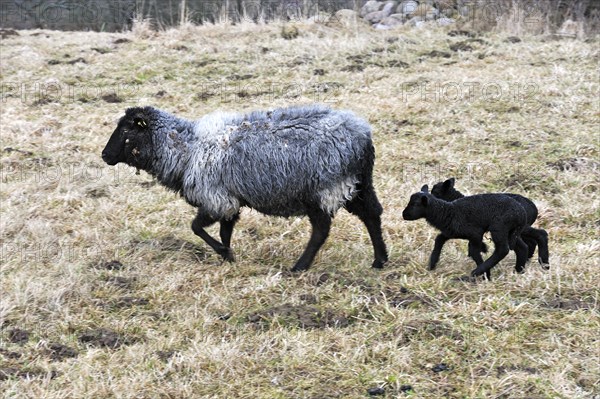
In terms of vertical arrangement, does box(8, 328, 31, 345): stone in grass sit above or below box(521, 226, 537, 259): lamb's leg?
below

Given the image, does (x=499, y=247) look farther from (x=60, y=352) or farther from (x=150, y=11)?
(x=150, y=11)

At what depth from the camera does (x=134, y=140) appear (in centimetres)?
666

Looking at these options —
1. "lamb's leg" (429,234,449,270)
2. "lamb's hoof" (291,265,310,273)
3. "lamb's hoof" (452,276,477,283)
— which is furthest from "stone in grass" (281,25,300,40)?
"lamb's hoof" (452,276,477,283)

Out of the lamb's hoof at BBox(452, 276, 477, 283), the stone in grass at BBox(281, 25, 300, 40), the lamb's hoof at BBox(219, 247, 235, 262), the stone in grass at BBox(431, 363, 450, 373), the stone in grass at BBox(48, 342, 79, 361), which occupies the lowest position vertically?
the stone in grass at BBox(48, 342, 79, 361)

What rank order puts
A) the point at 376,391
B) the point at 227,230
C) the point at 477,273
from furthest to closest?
the point at 227,230 → the point at 477,273 → the point at 376,391

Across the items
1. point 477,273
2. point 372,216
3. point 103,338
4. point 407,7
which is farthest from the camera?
point 407,7

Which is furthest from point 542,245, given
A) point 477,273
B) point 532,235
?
point 477,273

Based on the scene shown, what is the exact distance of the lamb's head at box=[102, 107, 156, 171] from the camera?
6641mm

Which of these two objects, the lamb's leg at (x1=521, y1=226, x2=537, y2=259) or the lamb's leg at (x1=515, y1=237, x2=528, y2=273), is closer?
the lamb's leg at (x1=515, y1=237, x2=528, y2=273)

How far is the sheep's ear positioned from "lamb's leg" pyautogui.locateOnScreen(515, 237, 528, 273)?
132 inches

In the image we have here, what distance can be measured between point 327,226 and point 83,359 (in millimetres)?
2277

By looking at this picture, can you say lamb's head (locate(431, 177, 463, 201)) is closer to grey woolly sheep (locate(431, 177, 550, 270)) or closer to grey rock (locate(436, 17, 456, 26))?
grey woolly sheep (locate(431, 177, 550, 270))

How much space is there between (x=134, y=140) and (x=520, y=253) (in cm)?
345

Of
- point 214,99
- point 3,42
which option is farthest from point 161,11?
point 214,99
